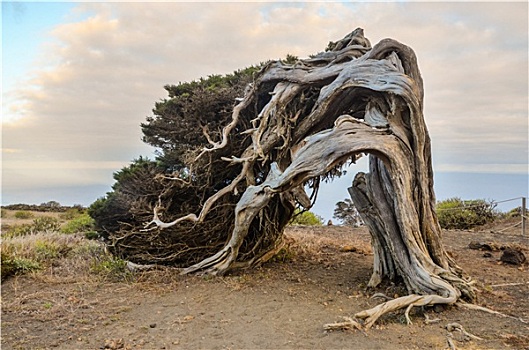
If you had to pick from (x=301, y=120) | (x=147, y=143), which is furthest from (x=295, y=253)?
(x=147, y=143)

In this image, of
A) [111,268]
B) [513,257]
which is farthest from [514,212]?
[111,268]

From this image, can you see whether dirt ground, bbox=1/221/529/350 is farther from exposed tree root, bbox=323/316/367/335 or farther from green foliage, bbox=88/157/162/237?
green foliage, bbox=88/157/162/237

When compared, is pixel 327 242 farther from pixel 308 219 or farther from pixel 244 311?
pixel 308 219

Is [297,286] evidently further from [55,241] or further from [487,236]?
[487,236]

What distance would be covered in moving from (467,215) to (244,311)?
37.1ft

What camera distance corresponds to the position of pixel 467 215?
14.4m

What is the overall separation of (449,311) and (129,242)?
205 inches

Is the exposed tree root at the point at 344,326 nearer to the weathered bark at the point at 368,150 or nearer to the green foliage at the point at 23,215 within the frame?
the weathered bark at the point at 368,150

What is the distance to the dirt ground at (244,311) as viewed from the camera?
4.40 meters

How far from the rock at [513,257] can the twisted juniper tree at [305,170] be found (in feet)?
8.56

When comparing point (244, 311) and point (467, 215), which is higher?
point (467, 215)

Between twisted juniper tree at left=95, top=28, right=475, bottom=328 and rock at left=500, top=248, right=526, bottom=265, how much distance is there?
103 inches

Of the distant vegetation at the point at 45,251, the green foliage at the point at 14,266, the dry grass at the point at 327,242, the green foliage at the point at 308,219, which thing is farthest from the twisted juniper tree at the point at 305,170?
→ the green foliage at the point at 308,219

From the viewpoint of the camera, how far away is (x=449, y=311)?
17.0 feet
